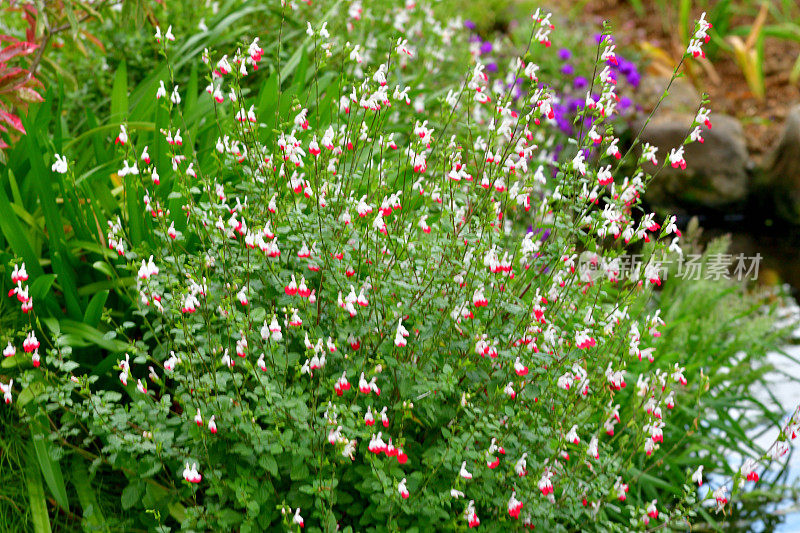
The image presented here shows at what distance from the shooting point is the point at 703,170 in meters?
7.51

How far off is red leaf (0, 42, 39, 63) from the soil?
6.44 metres

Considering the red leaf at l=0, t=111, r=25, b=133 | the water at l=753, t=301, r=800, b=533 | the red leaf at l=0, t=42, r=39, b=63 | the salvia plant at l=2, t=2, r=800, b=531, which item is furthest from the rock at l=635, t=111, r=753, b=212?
the red leaf at l=0, t=111, r=25, b=133

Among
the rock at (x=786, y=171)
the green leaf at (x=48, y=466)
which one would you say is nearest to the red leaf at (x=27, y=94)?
the green leaf at (x=48, y=466)

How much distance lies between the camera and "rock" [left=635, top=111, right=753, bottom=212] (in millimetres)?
7484

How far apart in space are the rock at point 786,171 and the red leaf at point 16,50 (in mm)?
6325

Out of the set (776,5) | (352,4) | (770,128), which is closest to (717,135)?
(770,128)

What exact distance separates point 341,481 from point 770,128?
7388 millimetres

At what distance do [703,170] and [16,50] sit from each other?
607 centimetres

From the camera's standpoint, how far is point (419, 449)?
2402 mm

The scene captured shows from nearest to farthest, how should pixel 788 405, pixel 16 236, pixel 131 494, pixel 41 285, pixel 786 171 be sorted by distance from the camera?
pixel 131 494
pixel 41 285
pixel 16 236
pixel 788 405
pixel 786 171

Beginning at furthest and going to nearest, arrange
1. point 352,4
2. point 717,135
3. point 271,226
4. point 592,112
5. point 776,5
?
point 776,5, point 717,135, point 352,4, point 592,112, point 271,226

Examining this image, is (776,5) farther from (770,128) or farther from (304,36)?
(304,36)

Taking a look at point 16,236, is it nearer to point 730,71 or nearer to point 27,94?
point 27,94

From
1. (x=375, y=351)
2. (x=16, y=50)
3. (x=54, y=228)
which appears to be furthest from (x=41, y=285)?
(x=375, y=351)
